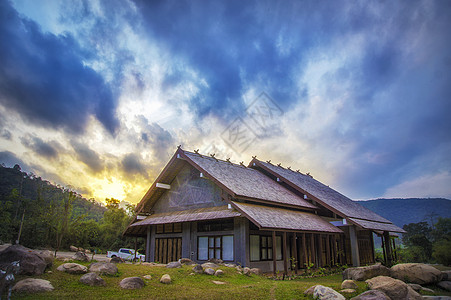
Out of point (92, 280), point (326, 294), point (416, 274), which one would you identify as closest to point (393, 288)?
point (326, 294)

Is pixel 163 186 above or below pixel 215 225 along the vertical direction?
above

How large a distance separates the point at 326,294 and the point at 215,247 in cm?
1006

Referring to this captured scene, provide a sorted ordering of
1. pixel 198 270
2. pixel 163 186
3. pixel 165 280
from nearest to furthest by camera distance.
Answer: pixel 165 280 < pixel 198 270 < pixel 163 186

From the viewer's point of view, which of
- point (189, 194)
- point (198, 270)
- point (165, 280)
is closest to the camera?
point (165, 280)

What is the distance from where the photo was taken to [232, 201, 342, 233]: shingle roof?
15764 mm

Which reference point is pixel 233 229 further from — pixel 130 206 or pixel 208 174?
pixel 130 206

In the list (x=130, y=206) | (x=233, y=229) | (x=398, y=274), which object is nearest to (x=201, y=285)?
(x=233, y=229)

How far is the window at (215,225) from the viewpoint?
18.1 meters

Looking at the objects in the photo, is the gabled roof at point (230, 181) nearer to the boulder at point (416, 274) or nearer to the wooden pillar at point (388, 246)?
the boulder at point (416, 274)

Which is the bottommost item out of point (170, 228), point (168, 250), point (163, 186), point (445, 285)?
point (445, 285)

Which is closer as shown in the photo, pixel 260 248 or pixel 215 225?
pixel 260 248

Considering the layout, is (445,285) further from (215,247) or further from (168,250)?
(168,250)

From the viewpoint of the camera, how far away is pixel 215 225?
18.8 metres

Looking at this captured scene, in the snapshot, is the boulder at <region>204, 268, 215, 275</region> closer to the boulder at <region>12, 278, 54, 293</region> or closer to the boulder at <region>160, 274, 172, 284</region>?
the boulder at <region>160, 274, 172, 284</region>
